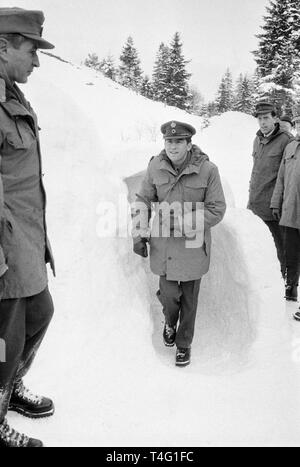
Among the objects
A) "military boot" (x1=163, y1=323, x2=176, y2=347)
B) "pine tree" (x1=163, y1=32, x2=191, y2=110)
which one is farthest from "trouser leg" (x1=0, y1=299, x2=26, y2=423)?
"pine tree" (x1=163, y1=32, x2=191, y2=110)

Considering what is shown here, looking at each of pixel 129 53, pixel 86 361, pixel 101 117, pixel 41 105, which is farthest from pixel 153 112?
pixel 129 53

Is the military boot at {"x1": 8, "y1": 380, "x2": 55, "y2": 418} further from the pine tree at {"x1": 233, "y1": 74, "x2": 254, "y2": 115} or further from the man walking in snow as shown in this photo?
the pine tree at {"x1": 233, "y1": 74, "x2": 254, "y2": 115}

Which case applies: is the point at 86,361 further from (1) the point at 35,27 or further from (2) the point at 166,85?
(2) the point at 166,85

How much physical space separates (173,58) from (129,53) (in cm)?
647

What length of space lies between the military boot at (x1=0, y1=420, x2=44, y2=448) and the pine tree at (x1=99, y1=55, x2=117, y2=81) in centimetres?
4250

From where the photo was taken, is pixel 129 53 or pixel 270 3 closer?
pixel 270 3

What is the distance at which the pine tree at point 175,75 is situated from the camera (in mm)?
32406

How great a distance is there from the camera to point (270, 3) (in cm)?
2373

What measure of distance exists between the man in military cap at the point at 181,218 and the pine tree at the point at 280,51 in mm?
20884

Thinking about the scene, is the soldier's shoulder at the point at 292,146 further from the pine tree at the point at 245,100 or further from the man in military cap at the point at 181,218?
the pine tree at the point at 245,100

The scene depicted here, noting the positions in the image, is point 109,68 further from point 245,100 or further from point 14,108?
point 14,108

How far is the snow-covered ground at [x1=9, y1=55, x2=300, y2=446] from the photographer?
2.68m

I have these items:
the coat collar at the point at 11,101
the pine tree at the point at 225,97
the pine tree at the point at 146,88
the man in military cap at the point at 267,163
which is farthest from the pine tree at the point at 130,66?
the coat collar at the point at 11,101

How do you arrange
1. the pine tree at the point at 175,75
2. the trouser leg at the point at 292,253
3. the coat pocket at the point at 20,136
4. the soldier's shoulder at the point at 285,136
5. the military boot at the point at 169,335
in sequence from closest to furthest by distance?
the coat pocket at the point at 20,136
the military boot at the point at 169,335
the trouser leg at the point at 292,253
the soldier's shoulder at the point at 285,136
the pine tree at the point at 175,75
